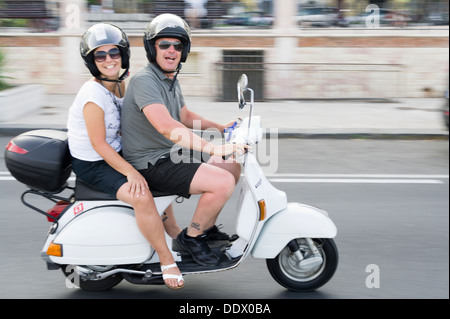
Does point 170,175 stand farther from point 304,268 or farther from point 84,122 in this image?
point 304,268

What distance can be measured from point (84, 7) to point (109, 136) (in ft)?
32.8

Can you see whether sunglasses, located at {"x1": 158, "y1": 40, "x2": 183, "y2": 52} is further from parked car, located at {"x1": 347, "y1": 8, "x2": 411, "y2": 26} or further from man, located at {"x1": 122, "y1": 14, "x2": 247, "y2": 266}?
parked car, located at {"x1": 347, "y1": 8, "x2": 411, "y2": 26}

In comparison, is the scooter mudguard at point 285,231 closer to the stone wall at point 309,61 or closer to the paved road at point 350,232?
the paved road at point 350,232

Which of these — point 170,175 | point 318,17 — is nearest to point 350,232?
point 170,175

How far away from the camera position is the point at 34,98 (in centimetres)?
→ 1034

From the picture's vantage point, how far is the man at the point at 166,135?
327cm

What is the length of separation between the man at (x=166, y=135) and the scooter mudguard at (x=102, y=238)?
278 millimetres

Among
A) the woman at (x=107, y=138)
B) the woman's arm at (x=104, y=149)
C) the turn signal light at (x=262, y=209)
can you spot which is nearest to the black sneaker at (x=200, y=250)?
the woman at (x=107, y=138)

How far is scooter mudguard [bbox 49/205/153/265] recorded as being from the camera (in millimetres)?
3406

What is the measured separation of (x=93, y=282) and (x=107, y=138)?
3.22ft

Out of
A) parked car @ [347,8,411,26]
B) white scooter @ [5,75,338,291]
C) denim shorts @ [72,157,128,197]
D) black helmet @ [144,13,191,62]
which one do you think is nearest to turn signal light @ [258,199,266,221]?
white scooter @ [5,75,338,291]

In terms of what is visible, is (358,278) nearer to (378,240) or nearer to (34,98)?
(378,240)

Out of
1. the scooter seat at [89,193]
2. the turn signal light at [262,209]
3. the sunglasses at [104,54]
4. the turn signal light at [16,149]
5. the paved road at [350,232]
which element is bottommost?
the paved road at [350,232]
